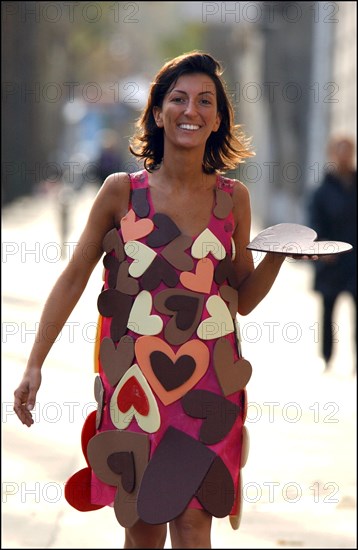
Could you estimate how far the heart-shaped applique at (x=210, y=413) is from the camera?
402 centimetres

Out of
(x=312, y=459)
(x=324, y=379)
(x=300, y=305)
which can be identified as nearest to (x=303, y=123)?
(x=300, y=305)

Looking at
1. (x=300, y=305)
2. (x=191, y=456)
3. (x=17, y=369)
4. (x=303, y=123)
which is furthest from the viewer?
(x=303, y=123)

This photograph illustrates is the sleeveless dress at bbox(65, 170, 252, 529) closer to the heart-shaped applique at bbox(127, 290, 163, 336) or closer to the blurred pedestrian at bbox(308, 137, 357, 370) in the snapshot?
the heart-shaped applique at bbox(127, 290, 163, 336)

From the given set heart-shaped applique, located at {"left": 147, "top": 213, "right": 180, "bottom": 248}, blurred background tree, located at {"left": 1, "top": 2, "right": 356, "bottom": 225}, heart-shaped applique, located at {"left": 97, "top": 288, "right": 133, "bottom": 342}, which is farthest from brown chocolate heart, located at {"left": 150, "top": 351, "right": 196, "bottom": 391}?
blurred background tree, located at {"left": 1, "top": 2, "right": 356, "bottom": 225}

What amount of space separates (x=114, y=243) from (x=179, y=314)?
1.05ft

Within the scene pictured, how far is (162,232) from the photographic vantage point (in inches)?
161

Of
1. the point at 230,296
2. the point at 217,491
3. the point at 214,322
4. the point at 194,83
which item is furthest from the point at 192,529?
the point at 194,83

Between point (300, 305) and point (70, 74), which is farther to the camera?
point (70, 74)

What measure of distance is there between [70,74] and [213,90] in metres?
65.5

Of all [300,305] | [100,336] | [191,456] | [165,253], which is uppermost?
[165,253]

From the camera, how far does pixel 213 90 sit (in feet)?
13.6

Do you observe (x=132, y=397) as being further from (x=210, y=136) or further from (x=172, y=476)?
(x=210, y=136)

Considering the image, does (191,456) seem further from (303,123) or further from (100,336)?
(303,123)

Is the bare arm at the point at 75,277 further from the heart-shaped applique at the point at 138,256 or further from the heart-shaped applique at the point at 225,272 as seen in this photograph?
the heart-shaped applique at the point at 225,272
